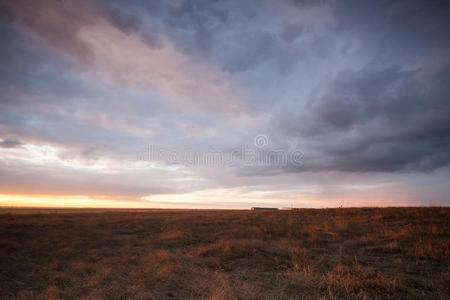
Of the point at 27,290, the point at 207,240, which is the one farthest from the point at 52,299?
the point at 207,240

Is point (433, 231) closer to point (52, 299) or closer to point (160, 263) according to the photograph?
point (160, 263)

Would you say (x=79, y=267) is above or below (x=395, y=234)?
below

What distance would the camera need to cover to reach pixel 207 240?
1549cm

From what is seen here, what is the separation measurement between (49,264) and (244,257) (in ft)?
28.4

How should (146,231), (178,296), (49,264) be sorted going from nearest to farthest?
(178,296) < (49,264) < (146,231)

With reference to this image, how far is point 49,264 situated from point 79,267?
2.14 meters

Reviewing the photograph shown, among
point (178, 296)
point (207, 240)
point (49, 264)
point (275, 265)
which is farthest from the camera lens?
point (207, 240)

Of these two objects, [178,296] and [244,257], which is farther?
[244,257]

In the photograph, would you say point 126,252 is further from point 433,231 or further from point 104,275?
point 433,231

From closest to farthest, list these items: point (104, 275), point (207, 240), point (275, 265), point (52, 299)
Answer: point (52, 299), point (104, 275), point (275, 265), point (207, 240)

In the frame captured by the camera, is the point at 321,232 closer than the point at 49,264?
No

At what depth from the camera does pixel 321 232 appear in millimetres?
15859

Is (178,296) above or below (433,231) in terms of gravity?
below

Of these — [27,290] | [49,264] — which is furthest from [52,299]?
[49,264]
